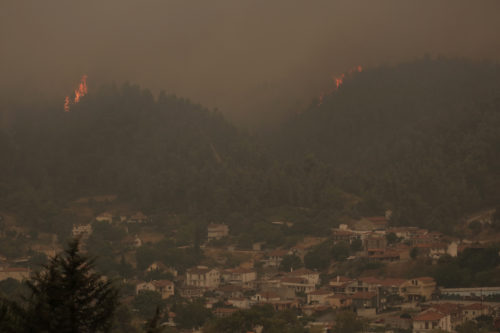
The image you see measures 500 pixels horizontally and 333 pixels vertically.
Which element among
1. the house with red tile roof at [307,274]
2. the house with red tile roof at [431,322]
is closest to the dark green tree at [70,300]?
the house with red tile roof at [431,322]

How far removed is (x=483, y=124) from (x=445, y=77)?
669 inches

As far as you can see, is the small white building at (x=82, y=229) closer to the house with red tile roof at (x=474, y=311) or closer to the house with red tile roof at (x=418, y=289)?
the house with red tile roof at (x=418, y=289)

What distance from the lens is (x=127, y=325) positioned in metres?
31.0

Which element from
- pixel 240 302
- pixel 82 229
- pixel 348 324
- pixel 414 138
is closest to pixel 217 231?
pixel 82 229

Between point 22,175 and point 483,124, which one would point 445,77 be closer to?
point 483,124

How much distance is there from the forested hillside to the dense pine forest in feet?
0.38

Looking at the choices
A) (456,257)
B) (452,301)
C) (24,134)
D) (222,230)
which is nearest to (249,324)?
(452,301)

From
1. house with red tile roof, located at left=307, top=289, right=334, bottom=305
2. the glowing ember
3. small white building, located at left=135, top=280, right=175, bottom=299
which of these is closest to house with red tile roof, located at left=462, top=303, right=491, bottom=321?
house with red tile roof, located at left=307, top=289, right=334, bottom=305

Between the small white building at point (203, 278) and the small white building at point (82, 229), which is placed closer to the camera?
the small white building at point (203, 278)

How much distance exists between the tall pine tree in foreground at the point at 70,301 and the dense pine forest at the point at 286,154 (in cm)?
4575

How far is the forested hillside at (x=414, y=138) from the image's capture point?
5984 centimetres

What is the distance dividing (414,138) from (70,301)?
62760 mm

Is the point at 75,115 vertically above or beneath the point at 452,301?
above

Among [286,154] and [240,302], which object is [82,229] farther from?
[286,154]
